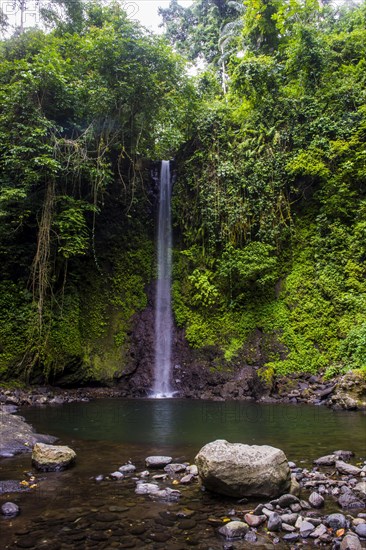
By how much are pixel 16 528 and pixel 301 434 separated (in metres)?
5.11

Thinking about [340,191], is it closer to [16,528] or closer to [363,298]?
[363,298]

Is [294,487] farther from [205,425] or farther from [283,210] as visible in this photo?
[283,210]

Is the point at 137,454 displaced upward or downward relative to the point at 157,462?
downward

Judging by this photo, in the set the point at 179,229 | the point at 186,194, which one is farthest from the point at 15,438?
the point at 186,194

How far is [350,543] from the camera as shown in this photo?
10.3ft

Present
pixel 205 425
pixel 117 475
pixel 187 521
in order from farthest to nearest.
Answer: pixel 205 425 → pixel 117 475 → pixel 187 521

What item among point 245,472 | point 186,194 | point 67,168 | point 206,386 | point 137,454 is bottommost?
point 206,386

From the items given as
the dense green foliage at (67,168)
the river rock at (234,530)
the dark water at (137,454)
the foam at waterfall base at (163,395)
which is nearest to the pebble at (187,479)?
the dark water at (137,454)

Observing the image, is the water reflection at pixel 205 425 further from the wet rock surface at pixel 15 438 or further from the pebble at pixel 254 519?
the pebble at pixel 254 519

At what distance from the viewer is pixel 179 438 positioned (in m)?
7.02

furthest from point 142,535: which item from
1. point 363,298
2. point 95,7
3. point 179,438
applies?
point 95,7

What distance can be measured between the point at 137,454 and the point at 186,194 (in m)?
12.1

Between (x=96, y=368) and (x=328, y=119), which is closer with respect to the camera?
(x=96, y=368)

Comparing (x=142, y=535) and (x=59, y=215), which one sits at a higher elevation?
(x=59, y=215)
